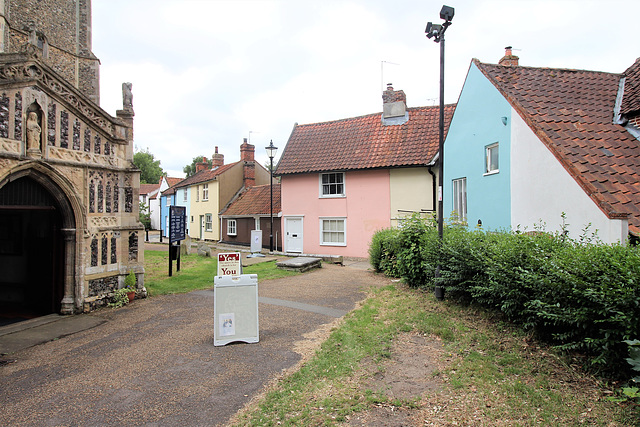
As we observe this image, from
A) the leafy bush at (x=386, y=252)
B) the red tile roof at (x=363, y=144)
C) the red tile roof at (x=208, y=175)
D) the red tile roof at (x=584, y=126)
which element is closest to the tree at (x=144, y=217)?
the red tile roof at (x=208, y=175)

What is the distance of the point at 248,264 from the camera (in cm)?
1788

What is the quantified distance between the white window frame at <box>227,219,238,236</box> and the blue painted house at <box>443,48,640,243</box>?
68.1 ft

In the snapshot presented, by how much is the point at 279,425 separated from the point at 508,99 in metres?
10.3

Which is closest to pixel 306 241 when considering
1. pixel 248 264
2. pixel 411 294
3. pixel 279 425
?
pixel 248 264

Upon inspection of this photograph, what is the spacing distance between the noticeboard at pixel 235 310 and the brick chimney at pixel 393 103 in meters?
17.5

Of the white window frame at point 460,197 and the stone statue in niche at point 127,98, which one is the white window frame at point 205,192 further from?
the white window frame at point 460,197

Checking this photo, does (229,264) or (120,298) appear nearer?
(229,264)

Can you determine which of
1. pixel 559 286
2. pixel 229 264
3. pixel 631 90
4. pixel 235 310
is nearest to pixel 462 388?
pixel 559 286

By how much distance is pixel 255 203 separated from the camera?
30.0 meters

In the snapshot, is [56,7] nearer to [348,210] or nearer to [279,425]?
[348,210]

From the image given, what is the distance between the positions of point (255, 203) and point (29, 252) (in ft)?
60.7

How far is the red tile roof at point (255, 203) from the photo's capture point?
92.3 feet

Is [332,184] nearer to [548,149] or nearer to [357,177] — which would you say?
[357,177]

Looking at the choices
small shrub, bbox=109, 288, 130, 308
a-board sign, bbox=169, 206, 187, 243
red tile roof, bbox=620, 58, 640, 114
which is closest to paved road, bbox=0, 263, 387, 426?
small shrub, bbox=109, 288, 130, 308
